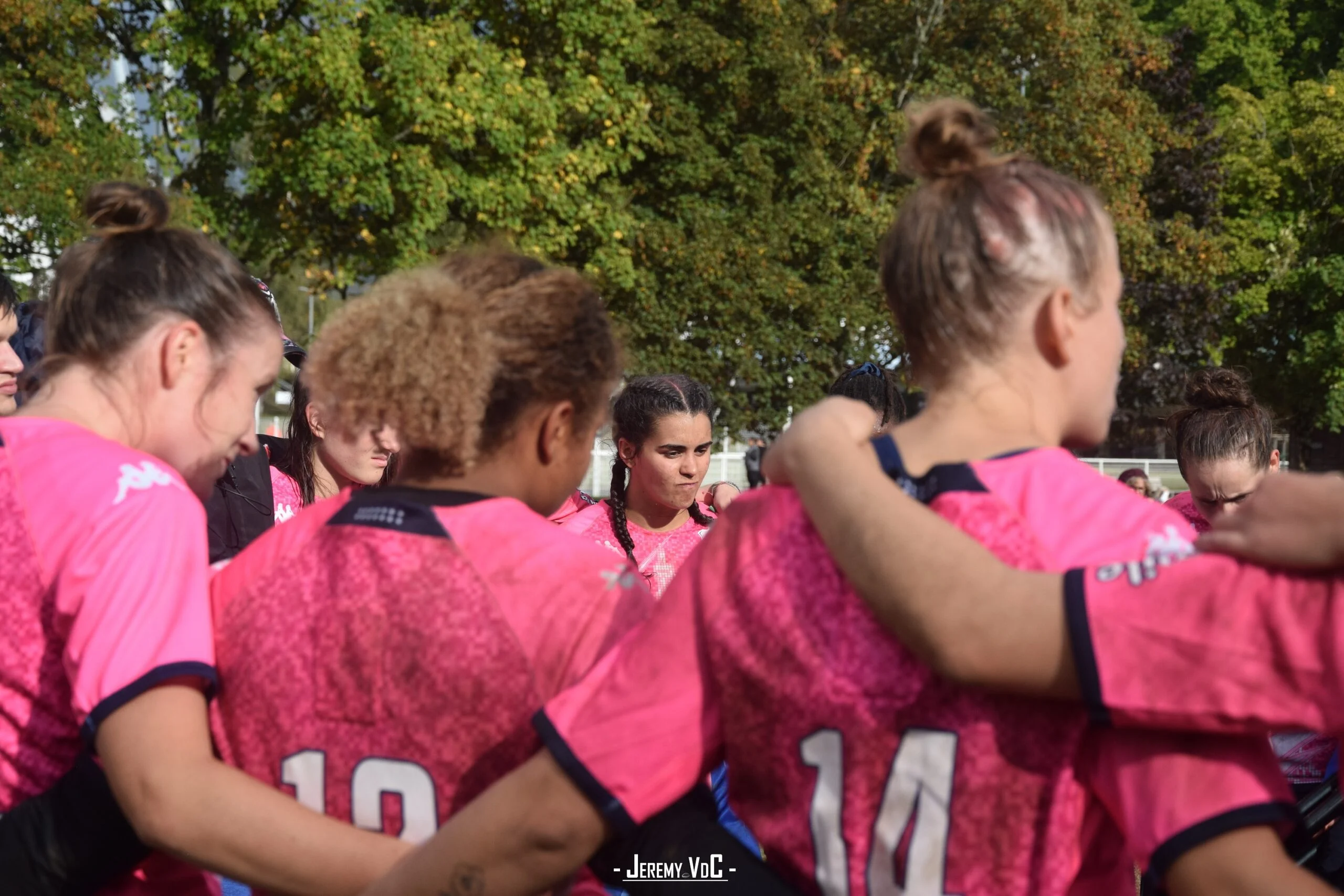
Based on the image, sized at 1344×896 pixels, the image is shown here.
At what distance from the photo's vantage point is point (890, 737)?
1.63 m

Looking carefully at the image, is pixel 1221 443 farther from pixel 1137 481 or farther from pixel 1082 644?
pixel 1137 481

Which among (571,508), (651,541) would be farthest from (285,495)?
(651,541)

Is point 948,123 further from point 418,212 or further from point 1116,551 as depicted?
point 418,212

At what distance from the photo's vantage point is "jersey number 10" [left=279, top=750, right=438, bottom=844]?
1.87 meters

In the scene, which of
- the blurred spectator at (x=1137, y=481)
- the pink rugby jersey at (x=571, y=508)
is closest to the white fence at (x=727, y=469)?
the blurred spectator at (x=1137, y=481)

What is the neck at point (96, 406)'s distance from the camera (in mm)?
2158

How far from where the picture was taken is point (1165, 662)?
1.49 meters

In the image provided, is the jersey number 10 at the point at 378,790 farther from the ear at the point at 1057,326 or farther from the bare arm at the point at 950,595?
the ear at the point at 1057,326

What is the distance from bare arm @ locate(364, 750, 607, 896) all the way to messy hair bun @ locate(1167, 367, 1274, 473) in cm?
347

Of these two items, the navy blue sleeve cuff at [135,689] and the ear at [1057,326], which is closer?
the ear at [1057,326]

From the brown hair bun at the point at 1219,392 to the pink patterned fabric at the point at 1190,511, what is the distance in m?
0.34

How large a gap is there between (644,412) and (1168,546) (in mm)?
4235

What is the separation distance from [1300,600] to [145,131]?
2074 cm

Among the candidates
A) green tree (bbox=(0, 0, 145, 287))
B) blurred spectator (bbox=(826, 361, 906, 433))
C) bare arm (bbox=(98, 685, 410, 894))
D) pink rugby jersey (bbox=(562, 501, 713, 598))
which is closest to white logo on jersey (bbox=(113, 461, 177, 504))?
bare arm (bbox=(98, 685, 410, 894))
